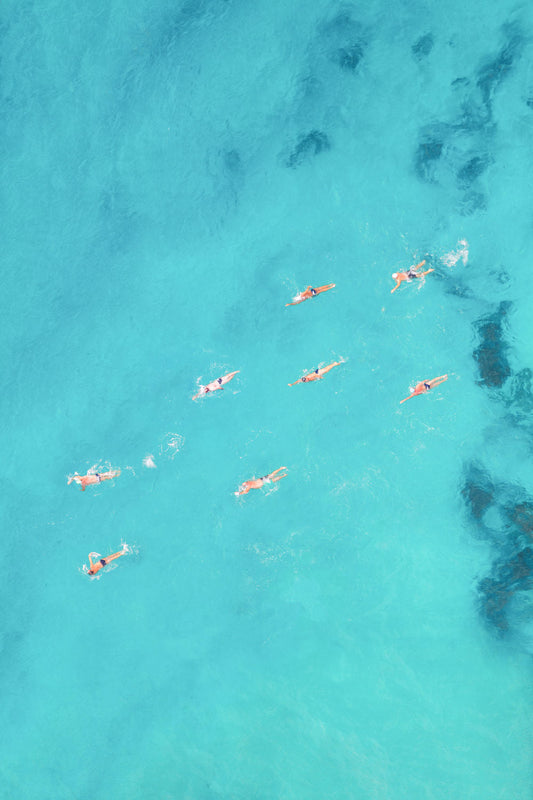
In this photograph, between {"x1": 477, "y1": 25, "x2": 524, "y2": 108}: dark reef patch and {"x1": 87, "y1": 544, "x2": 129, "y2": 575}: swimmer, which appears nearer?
{"x1": 87, "y1": 544, "x2": 129, "y2": 575}: swimmer

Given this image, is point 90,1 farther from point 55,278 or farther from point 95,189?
point 55,278

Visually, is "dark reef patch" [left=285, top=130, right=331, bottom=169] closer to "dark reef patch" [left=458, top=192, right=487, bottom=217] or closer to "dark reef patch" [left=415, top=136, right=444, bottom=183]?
"dark reef patch" [left=415, top=136, right=444, bottom=183]

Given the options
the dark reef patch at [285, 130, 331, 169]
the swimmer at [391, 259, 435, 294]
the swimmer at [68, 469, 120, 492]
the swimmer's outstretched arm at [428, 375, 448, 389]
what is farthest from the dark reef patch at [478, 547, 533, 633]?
the dark reef patch at [285, 130, 331, 169]

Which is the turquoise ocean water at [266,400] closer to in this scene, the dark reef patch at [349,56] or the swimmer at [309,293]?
the dark reef patch at [349,56]

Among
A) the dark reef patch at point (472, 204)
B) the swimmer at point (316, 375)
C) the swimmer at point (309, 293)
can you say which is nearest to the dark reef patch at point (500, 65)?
the dark reef patch at point (472, 204)

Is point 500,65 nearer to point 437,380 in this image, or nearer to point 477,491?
point 437,380

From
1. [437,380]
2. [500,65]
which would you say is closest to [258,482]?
[437,380]
